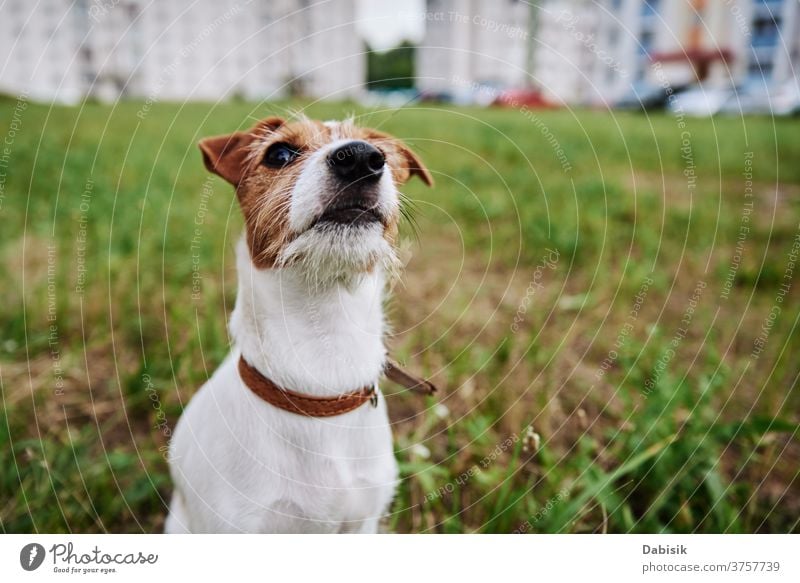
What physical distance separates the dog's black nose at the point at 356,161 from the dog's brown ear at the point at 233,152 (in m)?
0.44

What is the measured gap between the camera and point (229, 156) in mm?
1908

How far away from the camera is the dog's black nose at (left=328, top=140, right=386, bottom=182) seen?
1586 mm

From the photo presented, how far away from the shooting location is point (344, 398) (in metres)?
1.85

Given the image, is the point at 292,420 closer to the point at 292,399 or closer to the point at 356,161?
the point at 292,399

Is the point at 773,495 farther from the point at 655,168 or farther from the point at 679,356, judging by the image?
the point at 655,168

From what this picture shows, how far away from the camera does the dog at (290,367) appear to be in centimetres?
177

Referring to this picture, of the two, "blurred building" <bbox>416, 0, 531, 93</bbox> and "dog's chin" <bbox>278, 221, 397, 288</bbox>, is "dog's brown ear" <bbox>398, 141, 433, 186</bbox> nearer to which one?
"dog's chin" <bbox>278, 221, 397, 288</bbox>

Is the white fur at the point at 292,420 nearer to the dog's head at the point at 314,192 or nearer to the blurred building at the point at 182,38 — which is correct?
the dog's head at the point at 314,192

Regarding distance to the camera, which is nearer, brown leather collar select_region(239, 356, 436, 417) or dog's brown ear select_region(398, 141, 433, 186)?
brown leather collar select_region(239, 356, 436, 417)

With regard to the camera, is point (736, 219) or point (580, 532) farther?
point (736, 219)
